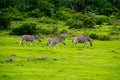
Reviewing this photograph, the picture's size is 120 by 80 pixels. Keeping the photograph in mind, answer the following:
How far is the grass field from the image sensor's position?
27.1m

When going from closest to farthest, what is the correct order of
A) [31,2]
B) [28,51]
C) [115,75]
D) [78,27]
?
[115,75] → [28,51] → [78,27] → [31,2]

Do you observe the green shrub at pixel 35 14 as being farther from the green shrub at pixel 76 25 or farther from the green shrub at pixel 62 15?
the green shrub at pixel 76 25

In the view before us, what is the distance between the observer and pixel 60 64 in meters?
32.1

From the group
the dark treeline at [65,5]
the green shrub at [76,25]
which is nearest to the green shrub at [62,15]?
the dark treeline at [65,5]

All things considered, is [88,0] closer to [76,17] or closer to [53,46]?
[76,17]

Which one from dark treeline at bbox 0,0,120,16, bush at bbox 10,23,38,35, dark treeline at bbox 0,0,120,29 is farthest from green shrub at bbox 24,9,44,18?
bush at bbox 10,23,38,35

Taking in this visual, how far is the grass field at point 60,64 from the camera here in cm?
2708

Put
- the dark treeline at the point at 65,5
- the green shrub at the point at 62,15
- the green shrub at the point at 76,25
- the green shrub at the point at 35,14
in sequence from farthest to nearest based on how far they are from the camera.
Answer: the dark treeline at the point at 65,5 < the green shrub at the point at 35,14 < the green shrub at the point at 62,15 < the green shrub at the point at 76,25

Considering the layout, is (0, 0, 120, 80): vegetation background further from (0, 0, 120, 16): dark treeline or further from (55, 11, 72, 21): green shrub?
(0, 0, 120, 16): dark treeline

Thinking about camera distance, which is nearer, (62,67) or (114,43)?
(62,67)

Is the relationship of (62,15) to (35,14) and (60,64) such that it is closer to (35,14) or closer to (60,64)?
(35,14)

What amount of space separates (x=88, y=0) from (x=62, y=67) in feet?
297

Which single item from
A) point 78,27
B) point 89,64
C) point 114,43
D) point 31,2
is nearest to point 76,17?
point 78,27

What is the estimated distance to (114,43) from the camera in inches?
2003
